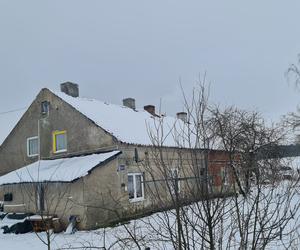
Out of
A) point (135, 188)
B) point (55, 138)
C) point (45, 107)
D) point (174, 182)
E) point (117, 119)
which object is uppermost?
point (45, 107)

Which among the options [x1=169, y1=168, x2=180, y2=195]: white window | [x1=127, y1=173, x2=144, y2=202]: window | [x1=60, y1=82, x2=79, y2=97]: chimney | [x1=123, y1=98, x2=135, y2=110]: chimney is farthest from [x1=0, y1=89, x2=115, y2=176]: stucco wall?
[x1=169, y1=168, x2=180, y2=195]: white window

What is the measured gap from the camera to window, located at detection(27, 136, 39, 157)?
21.8 meters

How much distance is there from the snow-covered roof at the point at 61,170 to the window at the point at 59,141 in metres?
0.89

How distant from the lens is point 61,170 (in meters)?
16.9

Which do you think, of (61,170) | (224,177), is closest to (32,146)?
(61,170)

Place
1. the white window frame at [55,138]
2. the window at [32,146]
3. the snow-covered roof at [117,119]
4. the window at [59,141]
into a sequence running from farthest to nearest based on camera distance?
the window at [32,146], the window at [59,141], the white window frame at [55,138], the snow-covered roof at [117,119]

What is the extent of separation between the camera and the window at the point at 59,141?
20.2 metres

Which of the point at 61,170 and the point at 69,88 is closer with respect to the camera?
the point at 61,170

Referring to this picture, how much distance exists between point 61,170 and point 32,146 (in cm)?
632

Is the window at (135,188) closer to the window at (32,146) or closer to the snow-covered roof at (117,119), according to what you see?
the snow-covered roof at (117,119)

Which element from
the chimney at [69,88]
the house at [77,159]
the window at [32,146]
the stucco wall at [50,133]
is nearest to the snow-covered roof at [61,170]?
the house at [77,159]

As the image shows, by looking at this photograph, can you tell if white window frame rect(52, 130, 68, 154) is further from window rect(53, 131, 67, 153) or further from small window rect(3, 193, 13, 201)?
small window rect(3, 193, 13, 201)

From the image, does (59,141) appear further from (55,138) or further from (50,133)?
(50,133)

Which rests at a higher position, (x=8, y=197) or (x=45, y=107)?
(x=45, y=107)
